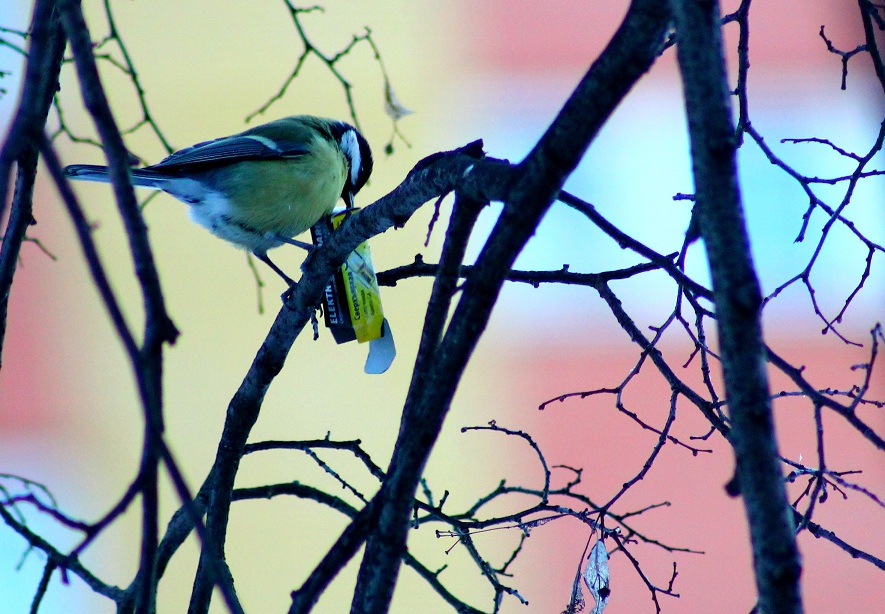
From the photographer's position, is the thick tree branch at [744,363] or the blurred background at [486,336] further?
the blurred background at [486,336]

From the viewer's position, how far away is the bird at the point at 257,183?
2.21m

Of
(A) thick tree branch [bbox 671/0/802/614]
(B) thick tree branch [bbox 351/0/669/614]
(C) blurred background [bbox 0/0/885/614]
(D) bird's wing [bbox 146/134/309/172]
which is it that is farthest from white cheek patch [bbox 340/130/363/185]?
(A) thick tree branch [bbox 671/0/802/614]

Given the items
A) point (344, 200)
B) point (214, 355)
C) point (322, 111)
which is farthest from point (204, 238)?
point (344, 200)

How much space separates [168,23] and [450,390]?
4.49 meters

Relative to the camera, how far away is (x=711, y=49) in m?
0.60

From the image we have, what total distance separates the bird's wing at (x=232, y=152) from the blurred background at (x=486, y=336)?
6.49ft

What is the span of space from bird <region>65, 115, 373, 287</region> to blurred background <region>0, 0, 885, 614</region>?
6.46ft

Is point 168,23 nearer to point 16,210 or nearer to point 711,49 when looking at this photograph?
point 16,210

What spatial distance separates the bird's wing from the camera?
2.17 meters

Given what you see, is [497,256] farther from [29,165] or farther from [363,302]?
[29,165]

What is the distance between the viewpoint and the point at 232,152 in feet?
7.38

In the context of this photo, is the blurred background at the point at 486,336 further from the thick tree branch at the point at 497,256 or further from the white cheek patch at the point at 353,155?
the thick tree branch at the point at 497,256

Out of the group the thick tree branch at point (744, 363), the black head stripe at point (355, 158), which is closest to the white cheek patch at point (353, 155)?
the black head stripe at point (355, 158)

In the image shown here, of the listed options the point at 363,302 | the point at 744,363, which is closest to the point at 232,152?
the point at 363,302
